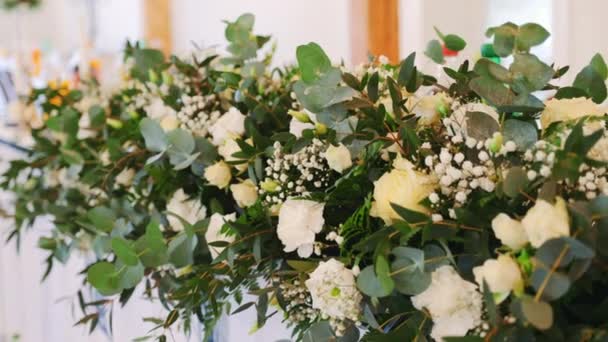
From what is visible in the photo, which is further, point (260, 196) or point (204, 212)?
point (204, 212)

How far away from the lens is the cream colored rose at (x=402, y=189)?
61 cm

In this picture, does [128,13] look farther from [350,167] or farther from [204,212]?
[350,167]

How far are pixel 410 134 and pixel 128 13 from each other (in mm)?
3333

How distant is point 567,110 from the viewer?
2.02 feet

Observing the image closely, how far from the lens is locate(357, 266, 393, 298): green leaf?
1.91 feet

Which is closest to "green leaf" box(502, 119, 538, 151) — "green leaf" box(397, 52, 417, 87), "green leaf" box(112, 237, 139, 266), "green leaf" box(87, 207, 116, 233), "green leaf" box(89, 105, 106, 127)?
"green leaf" box(397, 52, 417, 87)

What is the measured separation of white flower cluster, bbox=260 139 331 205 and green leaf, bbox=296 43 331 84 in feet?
0.30

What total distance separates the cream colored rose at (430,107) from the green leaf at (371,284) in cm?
17

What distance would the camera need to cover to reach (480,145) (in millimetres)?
583

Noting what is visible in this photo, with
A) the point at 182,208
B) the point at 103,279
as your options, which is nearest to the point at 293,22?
the point at 182,208

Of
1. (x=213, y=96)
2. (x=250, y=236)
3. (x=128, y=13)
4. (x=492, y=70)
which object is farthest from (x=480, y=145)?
(x=128, y=13)

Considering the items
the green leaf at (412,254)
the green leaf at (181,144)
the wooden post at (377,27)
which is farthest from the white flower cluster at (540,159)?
the wooden post at (377,27)

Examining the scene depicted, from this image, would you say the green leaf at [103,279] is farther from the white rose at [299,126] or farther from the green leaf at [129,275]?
the white rose at [299,126]

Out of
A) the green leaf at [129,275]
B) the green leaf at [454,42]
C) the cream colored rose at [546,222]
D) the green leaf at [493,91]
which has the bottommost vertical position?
the green leaf at [129,275]
